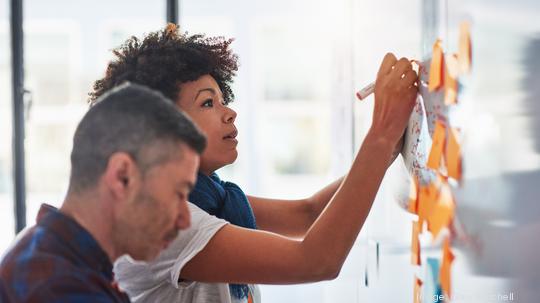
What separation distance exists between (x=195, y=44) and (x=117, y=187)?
2.18 feet

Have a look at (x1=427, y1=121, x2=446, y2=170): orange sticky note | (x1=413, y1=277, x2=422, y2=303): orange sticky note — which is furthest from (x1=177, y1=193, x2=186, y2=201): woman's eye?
(x1=413, y1=277, x2=422, y2=303): orange sticky note

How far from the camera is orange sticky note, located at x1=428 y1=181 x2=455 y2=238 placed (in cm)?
104

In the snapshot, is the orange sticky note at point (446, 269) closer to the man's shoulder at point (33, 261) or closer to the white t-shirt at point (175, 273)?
the white t-shirt at point (175, 273)

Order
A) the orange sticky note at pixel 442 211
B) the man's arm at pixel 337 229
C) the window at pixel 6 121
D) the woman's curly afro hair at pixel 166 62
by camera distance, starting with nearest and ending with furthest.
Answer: the orange sticky note at pixel 442 211 → the man's arm at pixel 337 229 → the woman's curly afro hair at pixel 166 62 → the window at pixel 6 121

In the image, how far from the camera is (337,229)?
1.19 meters

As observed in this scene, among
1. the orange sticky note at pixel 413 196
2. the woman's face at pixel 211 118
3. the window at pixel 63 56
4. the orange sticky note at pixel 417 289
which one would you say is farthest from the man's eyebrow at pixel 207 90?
the window at pixel 63 56

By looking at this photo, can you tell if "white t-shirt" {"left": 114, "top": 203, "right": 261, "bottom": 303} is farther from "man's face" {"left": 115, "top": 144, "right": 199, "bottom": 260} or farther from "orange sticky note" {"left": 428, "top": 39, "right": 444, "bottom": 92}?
"orange sticky note" {"left": 428, "top": 39, "right": 444, "bottom": 92}

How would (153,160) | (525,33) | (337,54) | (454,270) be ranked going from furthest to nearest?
1. (337,54)
2. (454,270)
3. (153,160)
4. (525,33)

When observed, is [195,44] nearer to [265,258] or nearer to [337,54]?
[265,258]

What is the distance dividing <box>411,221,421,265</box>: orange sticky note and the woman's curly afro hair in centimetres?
54

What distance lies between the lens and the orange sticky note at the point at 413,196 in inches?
49.0

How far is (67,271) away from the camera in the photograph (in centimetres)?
85

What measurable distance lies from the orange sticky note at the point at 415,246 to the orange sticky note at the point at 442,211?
108mm

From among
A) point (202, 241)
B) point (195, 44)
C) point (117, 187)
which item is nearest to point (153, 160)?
point (117, 187)
